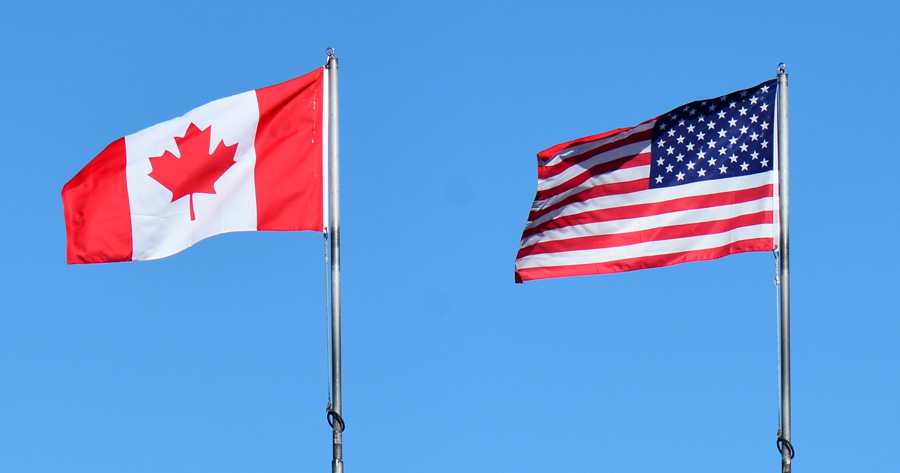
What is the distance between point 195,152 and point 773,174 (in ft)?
31.7

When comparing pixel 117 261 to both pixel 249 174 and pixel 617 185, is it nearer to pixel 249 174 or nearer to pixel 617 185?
pixel 249 174

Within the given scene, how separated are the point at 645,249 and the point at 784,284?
128 inches

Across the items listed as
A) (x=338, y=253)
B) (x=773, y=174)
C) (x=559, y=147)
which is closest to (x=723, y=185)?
(x=773, y=174)

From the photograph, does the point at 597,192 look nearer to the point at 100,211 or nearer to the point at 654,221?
the point at 654,221

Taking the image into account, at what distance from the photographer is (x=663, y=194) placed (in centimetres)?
3025

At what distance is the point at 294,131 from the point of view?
29.4 meters

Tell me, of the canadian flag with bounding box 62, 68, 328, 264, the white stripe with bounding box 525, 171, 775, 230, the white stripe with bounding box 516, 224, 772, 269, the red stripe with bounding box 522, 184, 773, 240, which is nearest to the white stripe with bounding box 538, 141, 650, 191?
the white stripe with bounding box 525, 171, 775, 230

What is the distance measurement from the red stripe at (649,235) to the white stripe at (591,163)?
4.04 ft

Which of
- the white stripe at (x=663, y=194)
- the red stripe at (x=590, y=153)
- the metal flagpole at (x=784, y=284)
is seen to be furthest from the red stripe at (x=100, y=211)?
the metal flagpole at (x=784, y=284)

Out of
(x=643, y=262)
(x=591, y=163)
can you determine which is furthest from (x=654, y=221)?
(x=591, y=163)

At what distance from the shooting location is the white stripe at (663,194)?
29.3m

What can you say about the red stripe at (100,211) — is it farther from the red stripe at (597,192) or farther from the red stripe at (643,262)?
the red stripe at (597,192)

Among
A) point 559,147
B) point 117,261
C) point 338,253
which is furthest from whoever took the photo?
point 559,147

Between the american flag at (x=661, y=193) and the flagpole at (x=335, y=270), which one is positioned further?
the american flag at (x=661, y=193)
